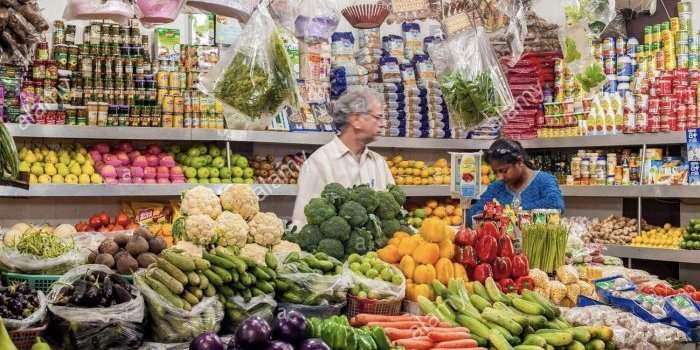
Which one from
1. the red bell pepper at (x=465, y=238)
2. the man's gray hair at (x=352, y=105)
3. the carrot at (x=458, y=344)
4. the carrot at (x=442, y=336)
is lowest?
the carrot at (x=458, y=344)

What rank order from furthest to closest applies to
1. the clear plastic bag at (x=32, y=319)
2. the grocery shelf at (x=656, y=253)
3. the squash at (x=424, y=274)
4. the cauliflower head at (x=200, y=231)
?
the grocery shelf at (x=656, y=253) → the squash at (x=424, y=274) → the cauliflower head at (x=200, y=231) → the clear plastic bag at (x=32, y=319)

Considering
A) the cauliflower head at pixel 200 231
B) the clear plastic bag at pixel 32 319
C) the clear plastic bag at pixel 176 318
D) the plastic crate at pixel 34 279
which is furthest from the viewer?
the cauliflower head at pixel 200 231

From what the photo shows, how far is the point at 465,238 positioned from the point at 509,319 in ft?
1.91

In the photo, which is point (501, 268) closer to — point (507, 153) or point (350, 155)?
point (350, 155)

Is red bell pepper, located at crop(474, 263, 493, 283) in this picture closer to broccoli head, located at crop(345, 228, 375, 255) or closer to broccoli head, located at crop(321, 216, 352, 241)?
broccoli head, located at crop(345, 228, 375, 255)

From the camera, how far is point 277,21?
4.47 metres

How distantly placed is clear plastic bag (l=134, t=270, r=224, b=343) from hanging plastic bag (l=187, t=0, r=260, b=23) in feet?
4.93

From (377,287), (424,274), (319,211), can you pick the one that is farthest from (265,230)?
(424,274)

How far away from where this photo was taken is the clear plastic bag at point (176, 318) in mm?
2930

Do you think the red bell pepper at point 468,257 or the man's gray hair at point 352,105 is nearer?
the red bell pepper at point 468,257

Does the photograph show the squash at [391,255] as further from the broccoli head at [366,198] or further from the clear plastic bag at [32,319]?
the clear plastic bag at [32,319]

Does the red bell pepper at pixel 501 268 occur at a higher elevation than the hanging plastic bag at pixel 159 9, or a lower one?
lower

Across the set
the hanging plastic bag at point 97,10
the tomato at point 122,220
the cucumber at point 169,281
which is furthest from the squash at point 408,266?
the tomato at point 122,220

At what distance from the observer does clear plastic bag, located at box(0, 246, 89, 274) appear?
10.5 ft
